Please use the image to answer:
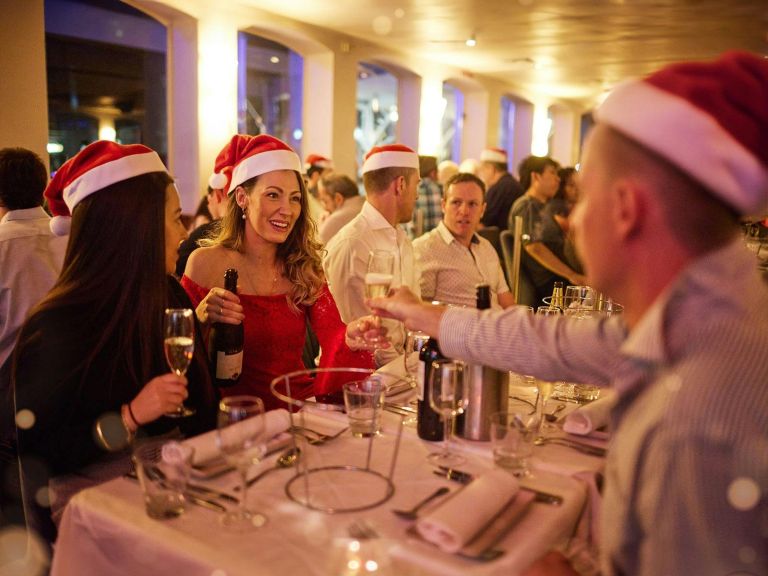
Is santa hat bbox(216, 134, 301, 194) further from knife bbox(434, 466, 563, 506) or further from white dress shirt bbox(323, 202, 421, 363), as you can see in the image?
knife bbox(434, 466, 563, 506)

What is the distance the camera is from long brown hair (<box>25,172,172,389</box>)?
1.73 m

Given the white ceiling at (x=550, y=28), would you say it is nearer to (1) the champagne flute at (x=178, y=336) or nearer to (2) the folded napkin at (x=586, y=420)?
(2) the folded napkin at (x=586, y=420)

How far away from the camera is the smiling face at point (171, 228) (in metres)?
1.88

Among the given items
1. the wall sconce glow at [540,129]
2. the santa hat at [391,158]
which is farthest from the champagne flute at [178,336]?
the wall sconce glow at [540,129]

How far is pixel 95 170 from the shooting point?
6.00 feet

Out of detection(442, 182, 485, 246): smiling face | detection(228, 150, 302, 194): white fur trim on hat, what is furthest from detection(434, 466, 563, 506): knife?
detection(442, 182, 485, 246): smiling face

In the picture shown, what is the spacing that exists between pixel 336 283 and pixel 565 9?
4942 mm

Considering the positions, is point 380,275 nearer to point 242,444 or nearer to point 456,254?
point 242,444

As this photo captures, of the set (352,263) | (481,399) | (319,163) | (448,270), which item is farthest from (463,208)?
(319,163)

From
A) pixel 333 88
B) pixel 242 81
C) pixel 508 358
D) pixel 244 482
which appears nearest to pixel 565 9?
pixel 333 88

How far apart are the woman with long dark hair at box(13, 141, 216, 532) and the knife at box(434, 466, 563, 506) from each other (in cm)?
66

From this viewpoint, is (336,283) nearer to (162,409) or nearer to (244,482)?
(162,409)

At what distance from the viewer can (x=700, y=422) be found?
0.83m

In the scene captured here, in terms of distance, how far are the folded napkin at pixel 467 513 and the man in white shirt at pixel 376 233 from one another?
4.68 ft
